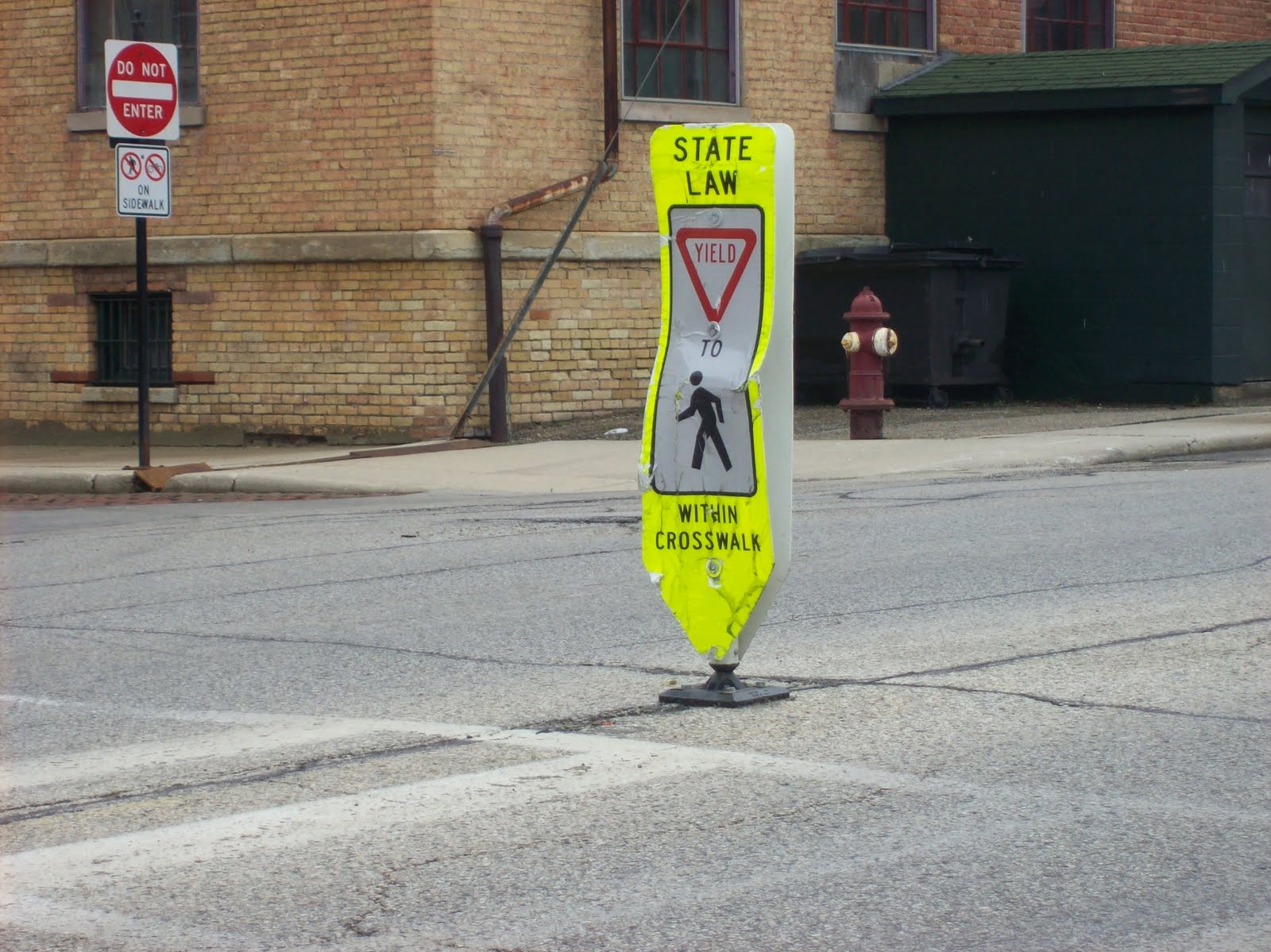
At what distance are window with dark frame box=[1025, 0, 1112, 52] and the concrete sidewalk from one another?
22.7 feet

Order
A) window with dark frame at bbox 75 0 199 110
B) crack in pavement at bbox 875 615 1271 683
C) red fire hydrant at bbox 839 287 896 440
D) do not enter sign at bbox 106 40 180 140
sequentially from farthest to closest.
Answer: window with dark frame at bbox 75 0 199 110
red fire hydrant at bbox 839 287 896 440
do not enter sign at bbox 106 40 180 140
crack in pavement at bbox 875 615 1271 683

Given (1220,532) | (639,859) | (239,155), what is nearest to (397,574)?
(1220,532)

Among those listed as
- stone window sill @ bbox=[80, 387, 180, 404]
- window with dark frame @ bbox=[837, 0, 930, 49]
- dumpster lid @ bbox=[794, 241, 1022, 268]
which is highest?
window with dark frame @ bbox=[837, 0, 930, 49]

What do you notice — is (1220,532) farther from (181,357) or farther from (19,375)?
(19,375)

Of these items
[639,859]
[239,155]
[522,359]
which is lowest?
[639,859]

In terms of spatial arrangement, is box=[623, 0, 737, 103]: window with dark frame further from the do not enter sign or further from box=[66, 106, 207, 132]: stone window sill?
the do not enter sign

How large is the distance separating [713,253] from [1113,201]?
13.9 metres

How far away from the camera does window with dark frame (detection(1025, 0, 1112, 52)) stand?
22.2 metres

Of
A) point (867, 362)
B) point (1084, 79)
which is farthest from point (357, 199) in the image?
point (1084, 79)

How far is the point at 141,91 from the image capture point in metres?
14.3

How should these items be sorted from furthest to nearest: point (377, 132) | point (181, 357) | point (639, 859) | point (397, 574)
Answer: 1. point (181, 357)
2. point (377, 132)
3. point (397, 574)
4. point (639, 859)

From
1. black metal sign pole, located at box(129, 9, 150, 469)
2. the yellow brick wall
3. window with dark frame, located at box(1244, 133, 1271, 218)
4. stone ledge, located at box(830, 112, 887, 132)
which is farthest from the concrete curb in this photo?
window with dark frame, located at box(1244, 133, 1271, 218)

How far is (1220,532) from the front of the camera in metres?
10.2

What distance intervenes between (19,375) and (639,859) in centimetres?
1594
